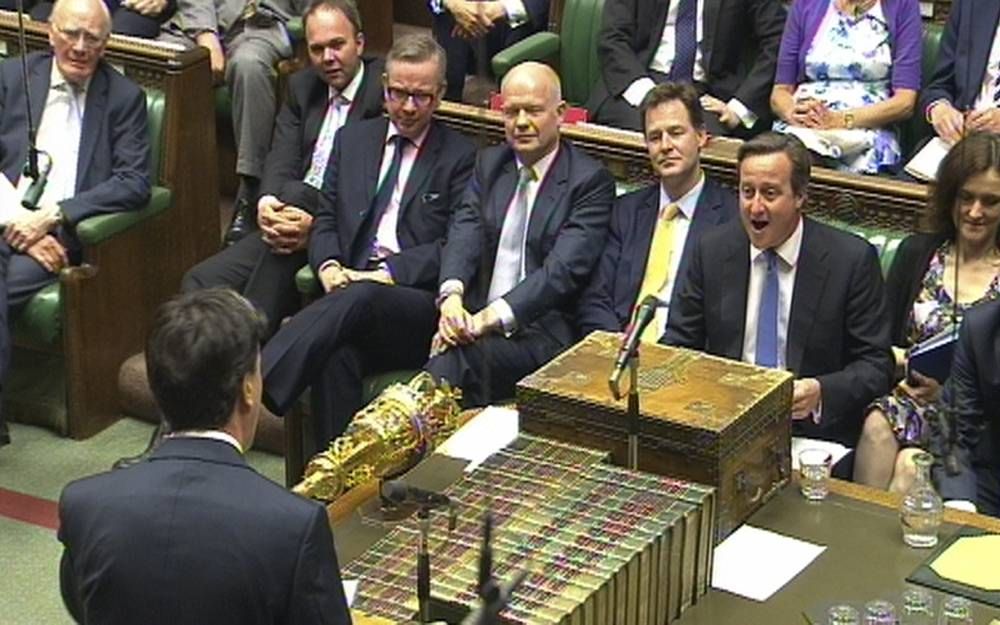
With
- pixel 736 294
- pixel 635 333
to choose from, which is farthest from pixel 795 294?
pixel 635 333

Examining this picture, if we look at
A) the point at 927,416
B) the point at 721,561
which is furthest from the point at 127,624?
the point at 927,416

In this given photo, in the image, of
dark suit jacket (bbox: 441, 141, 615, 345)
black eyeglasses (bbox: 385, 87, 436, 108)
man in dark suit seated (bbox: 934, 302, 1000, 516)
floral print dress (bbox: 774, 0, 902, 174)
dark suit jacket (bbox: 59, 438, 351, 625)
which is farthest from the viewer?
floral print dress (bbox: 774, 0, 902, 174)

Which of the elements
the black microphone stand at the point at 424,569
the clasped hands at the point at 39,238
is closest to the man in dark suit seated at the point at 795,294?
the black microphone stand at the point at 424,569

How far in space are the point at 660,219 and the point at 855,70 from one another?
38.8 inches

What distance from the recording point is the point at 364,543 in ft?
11.2

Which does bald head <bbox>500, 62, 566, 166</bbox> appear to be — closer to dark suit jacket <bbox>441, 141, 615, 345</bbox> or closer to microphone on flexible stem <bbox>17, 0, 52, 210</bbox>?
dark suit jacket <bbox>441, 141, 615, 345</bbox>

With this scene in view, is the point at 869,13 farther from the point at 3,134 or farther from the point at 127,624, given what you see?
the point at 127,624

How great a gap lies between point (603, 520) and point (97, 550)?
903 mm

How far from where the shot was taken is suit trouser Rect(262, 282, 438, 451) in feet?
15.5

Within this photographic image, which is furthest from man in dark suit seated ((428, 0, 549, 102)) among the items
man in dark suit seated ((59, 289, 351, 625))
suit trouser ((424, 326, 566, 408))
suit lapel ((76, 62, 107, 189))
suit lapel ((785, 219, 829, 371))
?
man in dark suit seated ((59, 289, 351, 625))

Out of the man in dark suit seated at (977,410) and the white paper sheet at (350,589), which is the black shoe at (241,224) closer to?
the man in dark suit seated at (977,410)

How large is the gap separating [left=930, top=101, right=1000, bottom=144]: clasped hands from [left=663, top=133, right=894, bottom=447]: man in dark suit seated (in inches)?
37.1

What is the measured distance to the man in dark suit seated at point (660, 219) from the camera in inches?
183

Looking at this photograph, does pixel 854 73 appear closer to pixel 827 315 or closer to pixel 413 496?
pixel 827 315
